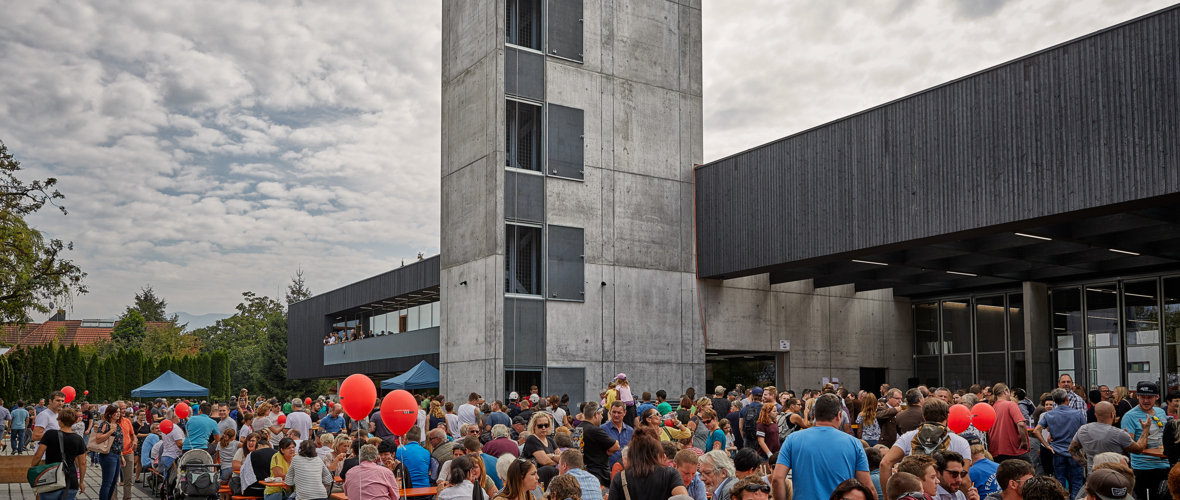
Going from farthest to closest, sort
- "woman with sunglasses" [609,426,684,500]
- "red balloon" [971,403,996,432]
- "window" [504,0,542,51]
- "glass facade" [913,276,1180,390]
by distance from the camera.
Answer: "window" [504,0,542,51], "glass facade" [913,276,1180,390], "red balloon" [971,403,996,432], "woman with sunglasses" [609,426,684,500]

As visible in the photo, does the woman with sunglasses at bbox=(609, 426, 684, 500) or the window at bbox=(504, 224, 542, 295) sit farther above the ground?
the window at bbox=(504, 224, 542, 295)

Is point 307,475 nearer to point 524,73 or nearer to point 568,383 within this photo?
point 568,383

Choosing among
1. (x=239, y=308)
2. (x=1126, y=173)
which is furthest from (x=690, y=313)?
(x=239, y=308)

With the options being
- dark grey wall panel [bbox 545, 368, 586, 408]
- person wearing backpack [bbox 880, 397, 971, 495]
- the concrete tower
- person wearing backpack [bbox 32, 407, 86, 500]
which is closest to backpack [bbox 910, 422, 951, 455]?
person wearing backpack [bbox 880, 397, 971, 495]

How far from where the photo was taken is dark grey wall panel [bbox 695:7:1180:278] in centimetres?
1577

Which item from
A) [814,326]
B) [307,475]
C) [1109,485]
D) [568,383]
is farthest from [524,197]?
[1109,485]

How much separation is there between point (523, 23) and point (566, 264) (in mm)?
6743

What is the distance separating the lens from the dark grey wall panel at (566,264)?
78.0 feet

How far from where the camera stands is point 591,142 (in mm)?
24594

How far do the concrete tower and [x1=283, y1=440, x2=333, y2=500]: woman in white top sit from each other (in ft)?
39.4

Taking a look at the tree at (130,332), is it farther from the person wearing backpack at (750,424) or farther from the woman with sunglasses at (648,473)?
the woman with sunglasses at (648,473)

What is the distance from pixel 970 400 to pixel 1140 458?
3273 millimetres

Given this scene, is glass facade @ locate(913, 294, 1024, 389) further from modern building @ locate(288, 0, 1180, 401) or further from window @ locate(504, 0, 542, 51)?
window @ locate(504, 0, 542, 51)

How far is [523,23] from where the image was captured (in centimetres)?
2409
